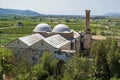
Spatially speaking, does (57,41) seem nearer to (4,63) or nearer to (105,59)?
Result: (4,63)

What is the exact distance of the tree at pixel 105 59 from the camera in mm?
25609

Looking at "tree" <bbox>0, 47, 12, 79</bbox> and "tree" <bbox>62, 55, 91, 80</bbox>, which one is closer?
"tree" <bbox>62, 55, 91, 80</bbox>

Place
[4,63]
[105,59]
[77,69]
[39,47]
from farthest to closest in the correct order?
1. [39,47]
2. [4,63]
3. [105,59]
4. [77,69]

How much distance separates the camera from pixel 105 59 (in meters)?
26.5

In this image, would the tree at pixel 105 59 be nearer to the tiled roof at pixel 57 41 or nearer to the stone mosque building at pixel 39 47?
the stone mosque building at pixel 39 47

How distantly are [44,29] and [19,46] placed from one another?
308 inches

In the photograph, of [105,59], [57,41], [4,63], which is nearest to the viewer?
[105,59]

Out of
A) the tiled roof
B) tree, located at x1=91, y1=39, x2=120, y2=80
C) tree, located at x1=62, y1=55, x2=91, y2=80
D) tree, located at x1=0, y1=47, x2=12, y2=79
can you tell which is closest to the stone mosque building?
the tiled roof

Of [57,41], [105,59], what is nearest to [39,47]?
[57,41]

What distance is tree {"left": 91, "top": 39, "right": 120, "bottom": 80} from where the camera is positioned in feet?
84.0

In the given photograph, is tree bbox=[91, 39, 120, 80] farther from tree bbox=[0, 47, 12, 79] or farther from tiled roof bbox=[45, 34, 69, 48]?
tree bbox=[0, 47, 12, 79]

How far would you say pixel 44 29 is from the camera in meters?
39.7

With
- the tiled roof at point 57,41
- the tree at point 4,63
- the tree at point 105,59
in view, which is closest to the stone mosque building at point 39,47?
the tiled roof at point 57,41

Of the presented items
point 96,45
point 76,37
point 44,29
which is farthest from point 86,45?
point 96,45
